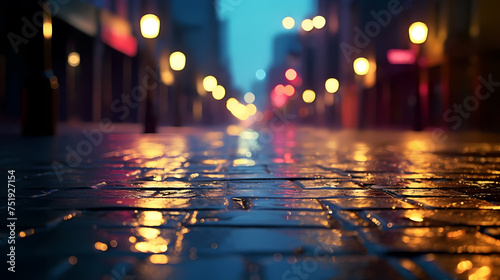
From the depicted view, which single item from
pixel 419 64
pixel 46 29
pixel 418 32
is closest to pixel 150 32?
pixel 46 29

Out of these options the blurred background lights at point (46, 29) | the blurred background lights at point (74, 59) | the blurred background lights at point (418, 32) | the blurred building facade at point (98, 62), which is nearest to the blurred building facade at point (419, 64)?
the blurred background lights at point (418, 32)

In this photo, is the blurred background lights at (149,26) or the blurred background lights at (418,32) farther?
the blurred background lights at (418,32)

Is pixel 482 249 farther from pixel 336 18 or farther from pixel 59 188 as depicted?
pixel 336 18

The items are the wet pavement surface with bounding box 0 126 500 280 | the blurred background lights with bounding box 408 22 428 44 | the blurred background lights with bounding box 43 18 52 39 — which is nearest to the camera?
the wet pavement surface with bounding box 0 126 500 280

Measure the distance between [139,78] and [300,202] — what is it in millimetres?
25292

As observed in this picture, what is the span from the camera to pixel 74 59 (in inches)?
765

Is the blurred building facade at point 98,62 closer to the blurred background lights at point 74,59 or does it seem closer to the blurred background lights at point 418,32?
the blurred background lights at point 74,59

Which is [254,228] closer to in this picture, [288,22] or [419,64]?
[419,64]

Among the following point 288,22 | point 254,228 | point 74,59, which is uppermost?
point 288,22

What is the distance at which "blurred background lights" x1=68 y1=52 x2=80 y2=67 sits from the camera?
19031 millimetres

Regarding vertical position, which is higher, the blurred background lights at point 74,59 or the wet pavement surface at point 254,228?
the blurred background lights at point 74,59

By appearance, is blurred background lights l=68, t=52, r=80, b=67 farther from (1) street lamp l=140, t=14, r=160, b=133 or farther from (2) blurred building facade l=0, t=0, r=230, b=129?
(1) street lamp l=140, t=14, r=160, b=133

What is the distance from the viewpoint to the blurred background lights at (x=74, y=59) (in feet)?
62.4

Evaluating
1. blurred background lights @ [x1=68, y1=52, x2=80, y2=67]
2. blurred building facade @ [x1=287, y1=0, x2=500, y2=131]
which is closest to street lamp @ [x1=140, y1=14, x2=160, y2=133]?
blurred background lights @ [x1=68, y1=52, x2=80, y2=67]
